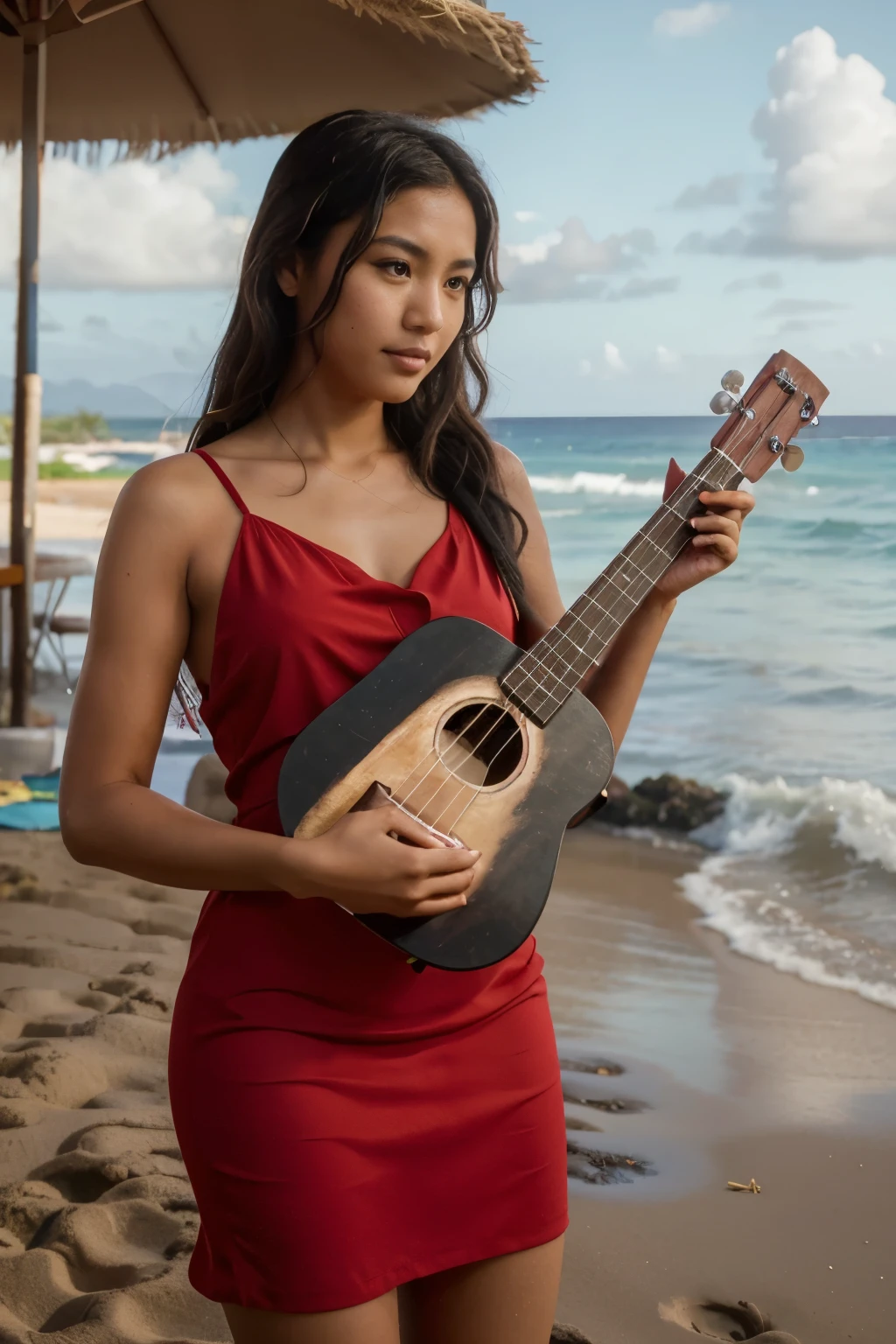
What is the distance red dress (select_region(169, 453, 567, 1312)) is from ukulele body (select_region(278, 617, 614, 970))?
7cm

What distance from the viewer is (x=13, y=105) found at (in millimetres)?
5742

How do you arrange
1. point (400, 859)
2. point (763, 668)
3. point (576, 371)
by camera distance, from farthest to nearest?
1. point (576, 371)
2. point (763, 668)
3. point (400, 859)

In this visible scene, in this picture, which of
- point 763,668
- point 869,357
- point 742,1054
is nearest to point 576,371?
point 869,357

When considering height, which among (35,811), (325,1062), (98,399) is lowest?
(35,811)

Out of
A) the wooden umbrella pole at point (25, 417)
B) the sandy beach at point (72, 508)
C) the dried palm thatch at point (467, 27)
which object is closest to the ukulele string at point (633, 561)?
the dried palm thatch at point (467, 27)

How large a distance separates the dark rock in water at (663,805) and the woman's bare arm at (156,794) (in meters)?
5.54

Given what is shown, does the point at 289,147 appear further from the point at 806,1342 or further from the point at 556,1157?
the point at 806,1342

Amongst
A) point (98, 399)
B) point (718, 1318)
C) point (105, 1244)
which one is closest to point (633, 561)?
point (718, 1318)

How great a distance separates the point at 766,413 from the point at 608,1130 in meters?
2.14

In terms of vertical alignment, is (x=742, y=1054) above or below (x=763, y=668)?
below

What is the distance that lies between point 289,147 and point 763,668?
9376 millimetres

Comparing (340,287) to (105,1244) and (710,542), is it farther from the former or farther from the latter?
(105,1244)

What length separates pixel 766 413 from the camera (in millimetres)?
1525

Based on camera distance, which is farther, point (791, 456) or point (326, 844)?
point (791, 456)
